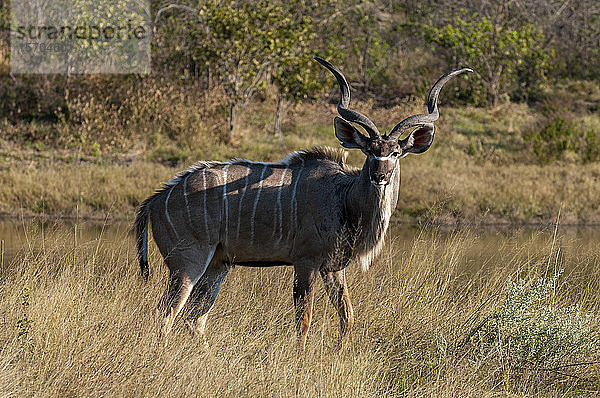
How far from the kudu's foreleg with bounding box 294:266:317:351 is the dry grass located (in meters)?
0.09

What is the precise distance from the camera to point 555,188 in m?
14.8

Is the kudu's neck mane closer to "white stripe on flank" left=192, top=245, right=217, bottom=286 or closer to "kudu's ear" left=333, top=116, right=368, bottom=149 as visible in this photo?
"kudu's ear" left=333, top=116, right=368, bottom=149

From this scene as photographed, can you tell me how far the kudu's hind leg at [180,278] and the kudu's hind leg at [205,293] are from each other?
23cm

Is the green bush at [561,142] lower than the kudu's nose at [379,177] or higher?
lower

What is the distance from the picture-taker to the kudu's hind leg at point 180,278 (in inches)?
239

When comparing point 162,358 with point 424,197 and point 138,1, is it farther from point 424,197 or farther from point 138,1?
point 138,1

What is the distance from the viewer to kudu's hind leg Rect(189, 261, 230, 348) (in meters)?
6.30

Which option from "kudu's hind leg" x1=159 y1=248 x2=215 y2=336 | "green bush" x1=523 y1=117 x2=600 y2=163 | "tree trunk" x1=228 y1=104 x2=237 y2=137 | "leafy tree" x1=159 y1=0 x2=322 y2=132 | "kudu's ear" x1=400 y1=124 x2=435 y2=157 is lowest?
"kudu's hind leg" x1=159 y1=248 x2=215 y2=336

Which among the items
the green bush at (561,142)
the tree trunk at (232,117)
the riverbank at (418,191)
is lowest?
the riverbank at (418,191)

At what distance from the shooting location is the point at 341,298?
19.9 feet

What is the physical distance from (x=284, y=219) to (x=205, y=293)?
0.85 meters

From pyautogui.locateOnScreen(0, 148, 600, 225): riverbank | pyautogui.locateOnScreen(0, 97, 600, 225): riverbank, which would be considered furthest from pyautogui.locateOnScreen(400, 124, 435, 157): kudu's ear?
pyautogui.locateOnScreen(0, 148, 600, 225): riverbank

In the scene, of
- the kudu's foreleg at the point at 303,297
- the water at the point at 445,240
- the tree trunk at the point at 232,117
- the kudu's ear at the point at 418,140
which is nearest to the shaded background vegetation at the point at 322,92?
the tree trunk at the point at 232,117
